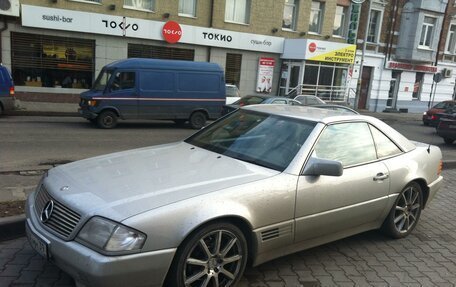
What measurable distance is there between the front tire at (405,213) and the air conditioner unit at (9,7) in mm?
16790

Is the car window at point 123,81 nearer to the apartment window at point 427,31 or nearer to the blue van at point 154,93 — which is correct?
the blue van at point 154,93

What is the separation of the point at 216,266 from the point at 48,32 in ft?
57.5

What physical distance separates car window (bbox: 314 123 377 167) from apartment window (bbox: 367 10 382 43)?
26130mm

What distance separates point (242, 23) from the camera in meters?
22.9

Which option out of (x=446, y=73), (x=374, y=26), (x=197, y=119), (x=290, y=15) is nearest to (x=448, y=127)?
(x=197, y=119)

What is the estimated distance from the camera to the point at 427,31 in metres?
30.0

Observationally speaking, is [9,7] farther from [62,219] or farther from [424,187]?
[424,187]

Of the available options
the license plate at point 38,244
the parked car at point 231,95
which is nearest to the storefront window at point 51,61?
the parked car at point 231,95

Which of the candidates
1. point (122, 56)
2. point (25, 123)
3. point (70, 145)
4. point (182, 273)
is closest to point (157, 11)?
point (122, 56)

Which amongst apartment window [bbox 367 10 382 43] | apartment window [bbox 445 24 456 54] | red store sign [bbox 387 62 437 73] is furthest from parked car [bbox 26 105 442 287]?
apartment window [bbox 445 24 456 54]

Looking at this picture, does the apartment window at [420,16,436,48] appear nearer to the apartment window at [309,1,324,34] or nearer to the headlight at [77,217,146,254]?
the apartment window at [309,1,324,34]

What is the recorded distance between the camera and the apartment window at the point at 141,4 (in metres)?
19.7

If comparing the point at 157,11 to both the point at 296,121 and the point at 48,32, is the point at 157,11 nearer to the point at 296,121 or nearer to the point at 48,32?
the point at 48,32

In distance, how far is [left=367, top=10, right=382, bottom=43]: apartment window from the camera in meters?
28.2
